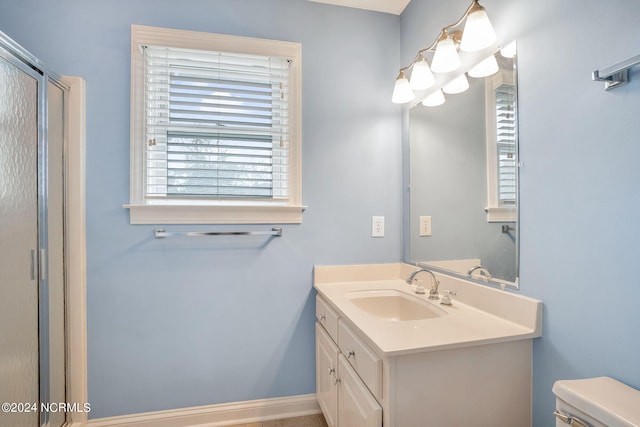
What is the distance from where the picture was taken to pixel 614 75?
0.84 m

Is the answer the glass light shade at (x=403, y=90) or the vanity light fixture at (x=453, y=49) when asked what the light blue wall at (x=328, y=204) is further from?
the glass light shade at (x=403, y=90)

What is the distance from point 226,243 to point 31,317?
86cm

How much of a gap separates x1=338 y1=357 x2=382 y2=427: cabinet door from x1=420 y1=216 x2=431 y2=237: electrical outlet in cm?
83

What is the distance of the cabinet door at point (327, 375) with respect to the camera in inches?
57.7

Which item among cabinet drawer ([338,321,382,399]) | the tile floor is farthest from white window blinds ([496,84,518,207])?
the tile floor

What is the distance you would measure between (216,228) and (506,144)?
4.75 feet

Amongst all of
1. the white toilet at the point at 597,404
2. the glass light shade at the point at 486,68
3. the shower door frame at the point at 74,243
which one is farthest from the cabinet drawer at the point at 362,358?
the shower door frame at the point at 74,243

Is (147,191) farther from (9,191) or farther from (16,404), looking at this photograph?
(16,404)

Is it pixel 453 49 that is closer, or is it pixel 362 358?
pixel 362 358

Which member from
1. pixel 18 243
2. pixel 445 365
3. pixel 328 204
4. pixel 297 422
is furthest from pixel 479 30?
pixel 297 422

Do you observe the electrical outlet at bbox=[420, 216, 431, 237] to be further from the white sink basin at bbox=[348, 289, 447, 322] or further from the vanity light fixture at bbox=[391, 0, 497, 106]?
the vanity light fixture at bbox=[391, 0, 497, 106]

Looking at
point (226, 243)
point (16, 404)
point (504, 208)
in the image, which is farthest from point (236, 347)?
point (504, 208)

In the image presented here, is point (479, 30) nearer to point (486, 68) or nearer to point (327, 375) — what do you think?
point (486, 68)

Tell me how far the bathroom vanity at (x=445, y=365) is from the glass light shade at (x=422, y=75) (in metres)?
1.00
